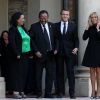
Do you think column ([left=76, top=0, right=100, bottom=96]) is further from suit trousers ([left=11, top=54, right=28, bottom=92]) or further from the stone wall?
the stone wall

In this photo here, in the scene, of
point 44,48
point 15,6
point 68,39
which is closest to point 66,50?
point 68,39

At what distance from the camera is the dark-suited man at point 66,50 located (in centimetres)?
1465

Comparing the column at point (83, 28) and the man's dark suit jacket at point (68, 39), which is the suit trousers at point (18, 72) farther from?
the column at point (83, 28)

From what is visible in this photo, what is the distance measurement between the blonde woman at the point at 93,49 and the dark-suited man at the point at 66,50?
0.30 m

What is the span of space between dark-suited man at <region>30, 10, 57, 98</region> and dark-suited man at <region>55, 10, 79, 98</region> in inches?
6.8

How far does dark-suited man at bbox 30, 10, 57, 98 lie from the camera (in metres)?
14.5

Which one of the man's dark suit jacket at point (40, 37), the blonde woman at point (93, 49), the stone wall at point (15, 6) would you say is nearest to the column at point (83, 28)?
the blonde woman at point (93, 49)

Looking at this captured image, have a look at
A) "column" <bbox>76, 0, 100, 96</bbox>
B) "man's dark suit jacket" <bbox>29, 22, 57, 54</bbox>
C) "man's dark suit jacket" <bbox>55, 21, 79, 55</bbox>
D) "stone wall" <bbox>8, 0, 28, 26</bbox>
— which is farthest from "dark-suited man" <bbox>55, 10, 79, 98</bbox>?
"stone wall" <bbox>8, 0, 28, 26</bbox>

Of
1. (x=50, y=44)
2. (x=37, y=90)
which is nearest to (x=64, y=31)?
(x=50, y=44)

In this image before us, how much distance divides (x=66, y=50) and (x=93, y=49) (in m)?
0.62

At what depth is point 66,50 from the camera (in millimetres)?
14625

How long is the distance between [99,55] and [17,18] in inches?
81.7

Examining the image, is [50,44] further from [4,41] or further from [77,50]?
[4,41]

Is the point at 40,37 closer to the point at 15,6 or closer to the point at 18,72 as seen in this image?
the point at 18,72
